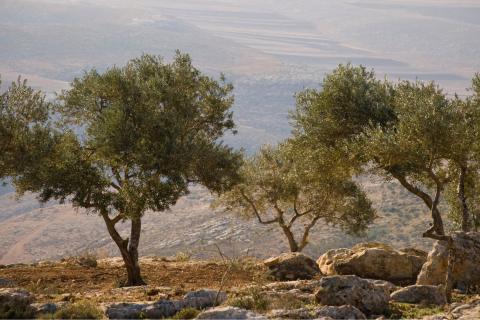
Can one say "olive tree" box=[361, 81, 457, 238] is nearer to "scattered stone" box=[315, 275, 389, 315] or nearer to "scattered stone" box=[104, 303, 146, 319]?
"scattered stone" box=[315, 275, 389, 315]

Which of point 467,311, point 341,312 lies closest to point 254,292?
point 341,312

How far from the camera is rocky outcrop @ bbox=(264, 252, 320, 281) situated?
101 ft

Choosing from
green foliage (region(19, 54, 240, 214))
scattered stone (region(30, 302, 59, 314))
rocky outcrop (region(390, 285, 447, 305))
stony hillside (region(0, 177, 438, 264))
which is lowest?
stony hillside (region(0, 177, 438, 264))

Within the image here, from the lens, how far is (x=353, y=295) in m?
20.3

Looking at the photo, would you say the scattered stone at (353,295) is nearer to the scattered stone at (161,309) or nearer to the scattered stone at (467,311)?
the scattered stone at (467,311)

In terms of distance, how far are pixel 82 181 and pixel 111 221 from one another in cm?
324

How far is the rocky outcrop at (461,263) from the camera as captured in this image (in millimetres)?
25688

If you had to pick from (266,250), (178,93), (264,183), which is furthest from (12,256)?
(178,93)

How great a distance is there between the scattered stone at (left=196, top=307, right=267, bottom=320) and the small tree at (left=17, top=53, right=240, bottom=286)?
10.8 m

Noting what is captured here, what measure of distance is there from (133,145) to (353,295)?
1289cm

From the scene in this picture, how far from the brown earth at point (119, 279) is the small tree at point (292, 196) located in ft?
23.0

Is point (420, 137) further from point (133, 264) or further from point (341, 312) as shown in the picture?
point (133, 264)

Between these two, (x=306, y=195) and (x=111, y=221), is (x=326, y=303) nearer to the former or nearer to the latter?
(x=111, y=221)

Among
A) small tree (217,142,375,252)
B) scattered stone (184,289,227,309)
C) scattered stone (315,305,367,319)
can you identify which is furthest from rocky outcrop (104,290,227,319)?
small tree (217,142,375,252)
